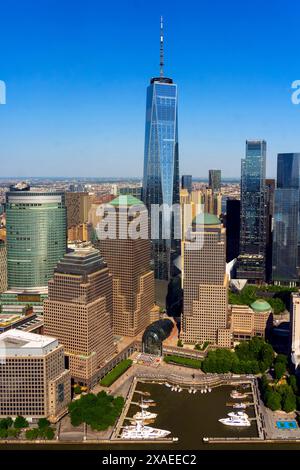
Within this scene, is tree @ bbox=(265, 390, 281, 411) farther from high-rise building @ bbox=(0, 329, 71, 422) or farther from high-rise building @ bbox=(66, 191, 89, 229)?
high-rise building @ bbox=(66, 191, 89, 229)

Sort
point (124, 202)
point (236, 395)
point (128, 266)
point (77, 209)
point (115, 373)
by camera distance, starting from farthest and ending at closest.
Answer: point (77, 209)
point (128, 266)
point (124, 202)
point (115, 373)
point (236, 395)

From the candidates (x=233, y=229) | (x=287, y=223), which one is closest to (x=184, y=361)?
(x=287, y=223)

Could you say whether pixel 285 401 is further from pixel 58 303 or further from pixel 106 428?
pixel 58 303

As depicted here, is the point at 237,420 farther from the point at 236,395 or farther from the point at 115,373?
the point at 115,373

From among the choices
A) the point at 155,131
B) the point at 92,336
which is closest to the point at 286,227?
the point at 155,131

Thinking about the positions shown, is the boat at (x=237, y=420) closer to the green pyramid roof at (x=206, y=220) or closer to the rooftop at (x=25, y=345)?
the rooftop at (x=25, y=345)
